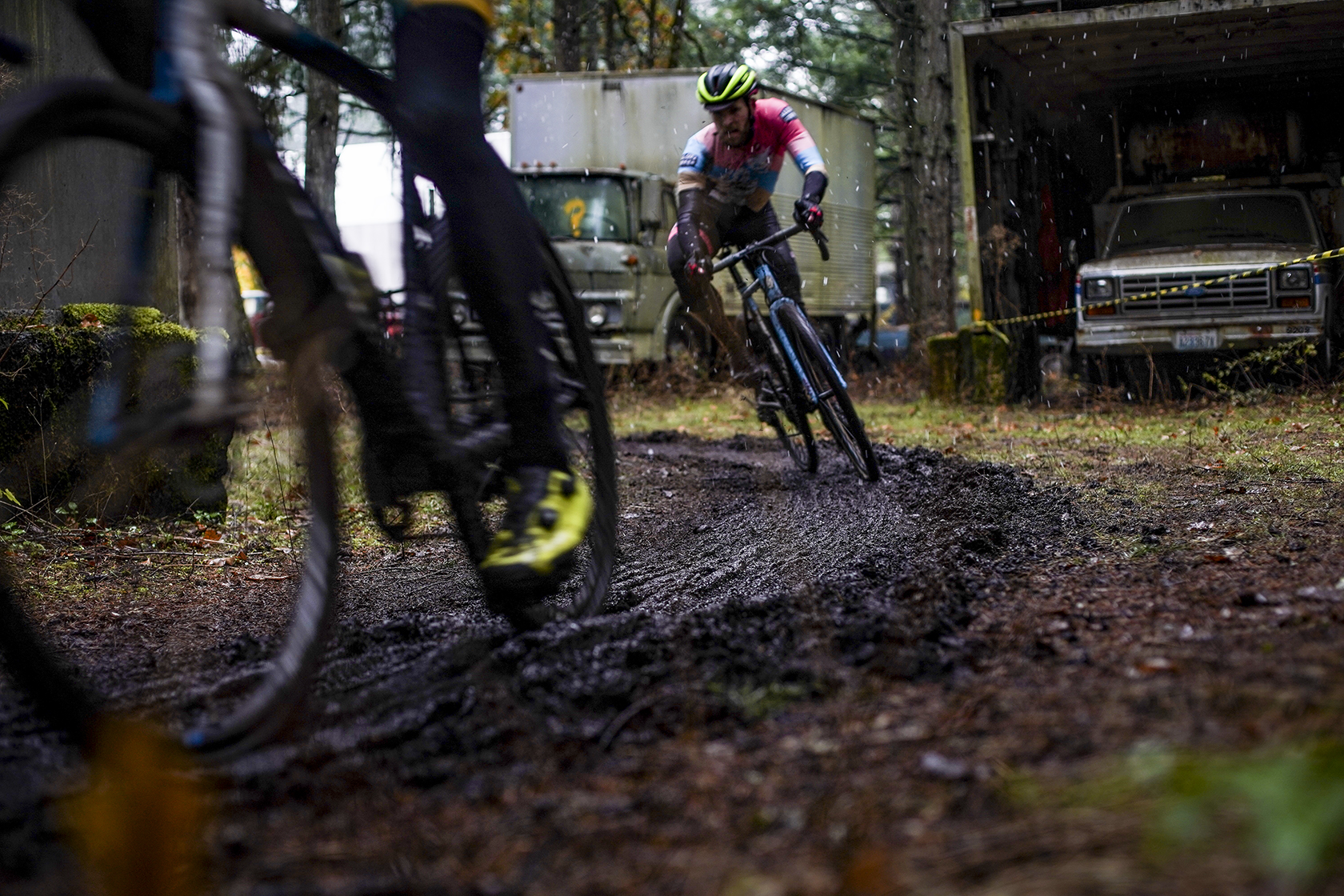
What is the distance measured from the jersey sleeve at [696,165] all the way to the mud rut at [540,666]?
2804 mm

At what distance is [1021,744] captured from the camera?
6.02ft

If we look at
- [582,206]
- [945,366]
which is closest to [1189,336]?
[945,366]

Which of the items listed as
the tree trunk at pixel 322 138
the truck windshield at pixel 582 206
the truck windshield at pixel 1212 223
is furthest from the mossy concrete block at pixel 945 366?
the tree trunk at pixel 322 138

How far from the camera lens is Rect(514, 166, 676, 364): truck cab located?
15.2 meters

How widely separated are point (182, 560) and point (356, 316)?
3207mm

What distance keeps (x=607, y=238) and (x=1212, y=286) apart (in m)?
7.15

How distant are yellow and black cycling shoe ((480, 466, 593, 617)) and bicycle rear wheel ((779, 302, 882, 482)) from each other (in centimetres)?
382

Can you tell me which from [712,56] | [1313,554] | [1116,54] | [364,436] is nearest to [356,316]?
[364,436]

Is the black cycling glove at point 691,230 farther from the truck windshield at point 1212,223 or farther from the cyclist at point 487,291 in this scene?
the truck windshield at point 1212,223

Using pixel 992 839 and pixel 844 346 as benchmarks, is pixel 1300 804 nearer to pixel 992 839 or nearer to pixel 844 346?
pixel 992 839

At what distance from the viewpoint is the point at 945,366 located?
13.4 m

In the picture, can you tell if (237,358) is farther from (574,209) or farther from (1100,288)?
(574,209)

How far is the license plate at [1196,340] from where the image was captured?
1160 centimetres

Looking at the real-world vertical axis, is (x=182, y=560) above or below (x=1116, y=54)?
below
